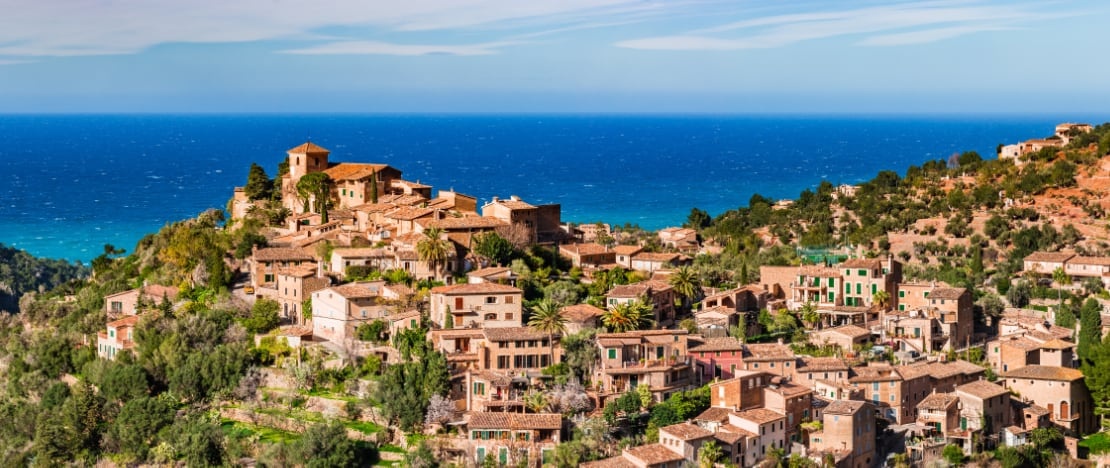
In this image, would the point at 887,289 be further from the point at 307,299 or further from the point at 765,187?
the point at 765,187

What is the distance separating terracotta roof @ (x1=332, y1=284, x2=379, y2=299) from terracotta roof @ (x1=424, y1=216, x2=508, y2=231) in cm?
501

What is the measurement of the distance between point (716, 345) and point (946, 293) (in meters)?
9.93

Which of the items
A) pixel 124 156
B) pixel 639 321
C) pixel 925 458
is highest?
pixel 124 156

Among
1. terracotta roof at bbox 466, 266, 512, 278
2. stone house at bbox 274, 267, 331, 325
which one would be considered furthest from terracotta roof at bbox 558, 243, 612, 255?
stone house at bbox 274, 267, 331, 325

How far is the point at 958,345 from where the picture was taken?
156 feet

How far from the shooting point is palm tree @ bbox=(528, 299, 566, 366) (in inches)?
1674

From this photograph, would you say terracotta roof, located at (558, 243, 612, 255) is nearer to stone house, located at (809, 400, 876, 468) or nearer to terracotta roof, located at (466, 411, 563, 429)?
terracotta roof, located at (466, 411, 563, 429)

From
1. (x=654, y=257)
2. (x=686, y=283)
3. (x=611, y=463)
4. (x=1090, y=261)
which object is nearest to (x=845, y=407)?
(x=611, y=463)

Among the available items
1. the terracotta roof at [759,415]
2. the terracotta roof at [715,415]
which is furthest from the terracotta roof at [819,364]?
the terracotta roof at [715,415]

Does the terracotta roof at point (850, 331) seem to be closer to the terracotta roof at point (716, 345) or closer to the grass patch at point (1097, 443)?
the terracotta roof at point (716, 345)

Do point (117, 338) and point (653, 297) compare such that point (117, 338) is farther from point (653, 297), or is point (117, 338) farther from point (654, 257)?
point (654, 257)

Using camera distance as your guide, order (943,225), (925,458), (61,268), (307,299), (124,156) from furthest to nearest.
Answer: (124,156) < (61,268) < (943,225) < (307,299) < (925,458)

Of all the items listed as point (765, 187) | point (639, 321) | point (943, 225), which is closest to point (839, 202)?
point (943, 225)

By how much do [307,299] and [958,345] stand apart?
21.6 meters
